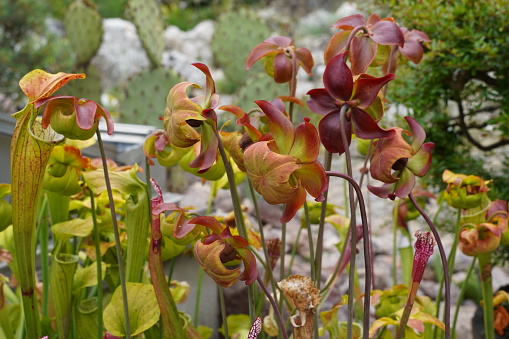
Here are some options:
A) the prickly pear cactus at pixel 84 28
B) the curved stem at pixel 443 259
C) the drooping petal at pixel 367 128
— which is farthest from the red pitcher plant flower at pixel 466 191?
the prickly pear cactus at pixel 84 28

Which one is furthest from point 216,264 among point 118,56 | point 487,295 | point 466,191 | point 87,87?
point 118,56

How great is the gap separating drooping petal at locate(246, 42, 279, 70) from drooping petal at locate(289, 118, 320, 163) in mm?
276

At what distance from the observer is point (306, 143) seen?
497mm

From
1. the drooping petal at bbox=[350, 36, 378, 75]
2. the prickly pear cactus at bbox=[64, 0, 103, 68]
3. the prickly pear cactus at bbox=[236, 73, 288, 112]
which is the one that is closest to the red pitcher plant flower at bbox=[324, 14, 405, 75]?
the drooping petal at bbox=[350, 36, 378, 75]

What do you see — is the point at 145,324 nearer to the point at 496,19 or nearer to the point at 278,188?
the point at 278,188

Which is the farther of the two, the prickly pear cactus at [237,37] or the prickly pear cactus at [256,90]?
the prickly pear cactus at [237,37]

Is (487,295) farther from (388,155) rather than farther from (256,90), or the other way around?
(256,90)

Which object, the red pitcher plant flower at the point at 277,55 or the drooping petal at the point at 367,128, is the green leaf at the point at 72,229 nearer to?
the red pitcher plant flower at the point at 277,55

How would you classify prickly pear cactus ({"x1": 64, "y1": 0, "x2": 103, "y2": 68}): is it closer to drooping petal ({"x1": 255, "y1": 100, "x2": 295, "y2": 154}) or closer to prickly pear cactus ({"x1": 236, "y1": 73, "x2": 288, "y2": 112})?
prickly pear cactus ({"x1": 236, "y1": 73, "x2": 288, "y2": 112})

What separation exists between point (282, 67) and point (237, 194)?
0.72 feet

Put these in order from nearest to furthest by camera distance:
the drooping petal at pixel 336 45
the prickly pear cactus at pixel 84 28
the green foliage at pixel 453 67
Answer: the drooping petal at pixel 336 45 → the green foliage at pixel 453 67 → the prickly pear cactus at pixel 84 28

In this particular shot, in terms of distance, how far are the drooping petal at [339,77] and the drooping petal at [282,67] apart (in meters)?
0.25

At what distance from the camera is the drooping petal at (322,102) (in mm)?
530

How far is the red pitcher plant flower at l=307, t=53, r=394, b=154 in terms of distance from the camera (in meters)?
0.52
